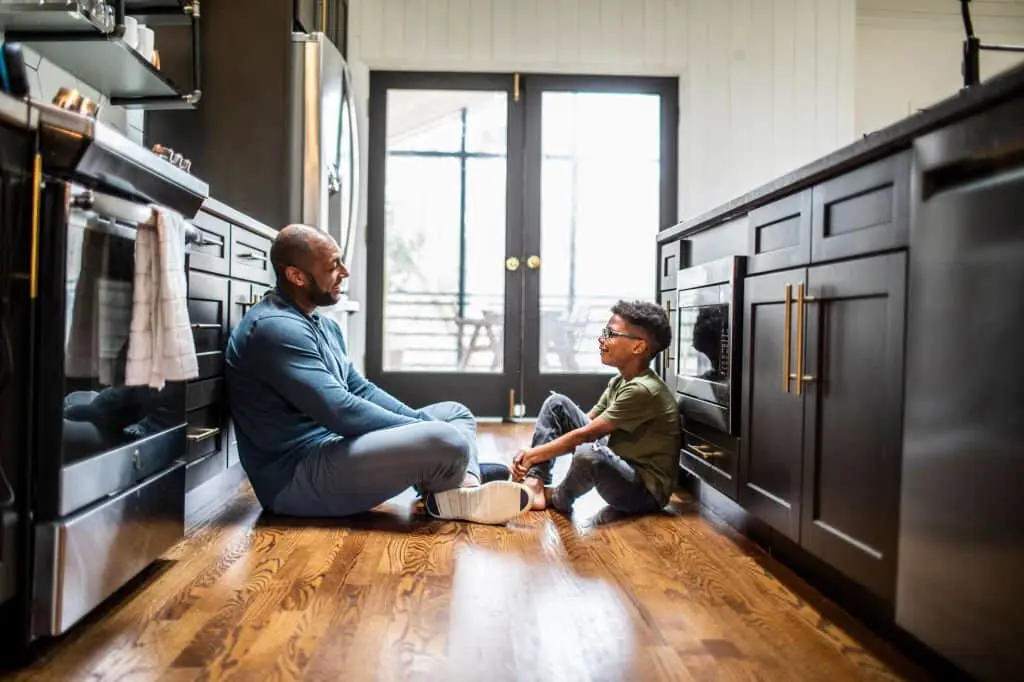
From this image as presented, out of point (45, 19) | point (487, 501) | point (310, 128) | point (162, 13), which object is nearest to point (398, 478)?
point (487, 501)

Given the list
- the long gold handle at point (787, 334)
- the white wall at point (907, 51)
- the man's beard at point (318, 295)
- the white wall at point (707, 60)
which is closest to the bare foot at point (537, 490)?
the man's beard at point (318, 295)

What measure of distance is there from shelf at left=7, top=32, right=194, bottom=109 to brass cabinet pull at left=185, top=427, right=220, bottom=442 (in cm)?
120

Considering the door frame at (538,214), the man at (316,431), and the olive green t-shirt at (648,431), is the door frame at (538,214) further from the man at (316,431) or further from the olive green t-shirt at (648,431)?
the man at (316,431)

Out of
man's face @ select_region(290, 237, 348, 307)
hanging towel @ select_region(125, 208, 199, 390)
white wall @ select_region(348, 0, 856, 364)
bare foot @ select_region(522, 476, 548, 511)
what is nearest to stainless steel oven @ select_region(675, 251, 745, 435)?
bare foot @ select_region(522, 476, 548, 511)

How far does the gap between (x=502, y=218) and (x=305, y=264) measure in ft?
8.75

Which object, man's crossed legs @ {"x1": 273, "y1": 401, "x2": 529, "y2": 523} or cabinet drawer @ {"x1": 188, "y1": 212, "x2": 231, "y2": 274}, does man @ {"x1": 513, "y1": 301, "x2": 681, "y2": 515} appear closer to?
man's crossed legs @ {"x1": 273, "y1": 401, "x2": 529, "y2": 523}

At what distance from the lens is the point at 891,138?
4.46 ft

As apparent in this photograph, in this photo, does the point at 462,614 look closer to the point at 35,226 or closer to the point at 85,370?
the point at 85,370

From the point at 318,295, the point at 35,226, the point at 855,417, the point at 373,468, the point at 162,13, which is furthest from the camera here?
the point at 162,13

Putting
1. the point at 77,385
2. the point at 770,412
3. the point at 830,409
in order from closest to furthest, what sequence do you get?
the point at 77,385 < the point at 830,409 < the point at 770,412

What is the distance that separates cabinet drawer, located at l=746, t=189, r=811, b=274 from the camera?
173 cm

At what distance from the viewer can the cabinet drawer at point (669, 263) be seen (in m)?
2.79

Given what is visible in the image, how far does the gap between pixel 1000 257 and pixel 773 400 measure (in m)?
0.86

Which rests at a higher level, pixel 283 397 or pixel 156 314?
pixel 156 314
